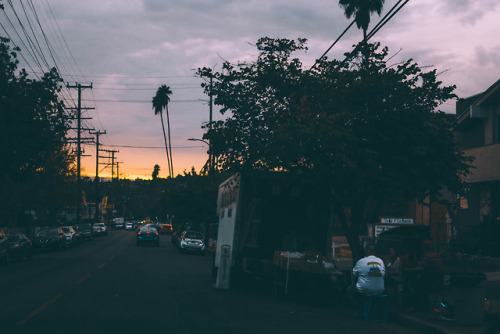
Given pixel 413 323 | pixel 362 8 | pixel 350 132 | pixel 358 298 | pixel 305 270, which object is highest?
pixel 362 8

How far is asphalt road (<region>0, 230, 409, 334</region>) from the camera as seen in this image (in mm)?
10413


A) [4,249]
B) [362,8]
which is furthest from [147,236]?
[362,8]

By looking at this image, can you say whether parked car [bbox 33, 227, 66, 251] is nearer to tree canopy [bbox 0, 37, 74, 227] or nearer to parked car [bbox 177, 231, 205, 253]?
parked car [bbox 177, 231, 205, 253]

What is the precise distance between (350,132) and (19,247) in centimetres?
2076

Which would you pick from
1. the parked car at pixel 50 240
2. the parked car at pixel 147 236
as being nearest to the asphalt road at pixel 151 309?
the parked car at pixel 50 240

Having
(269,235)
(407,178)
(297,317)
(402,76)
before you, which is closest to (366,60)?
(402,76)

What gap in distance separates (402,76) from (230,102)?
16.0ft

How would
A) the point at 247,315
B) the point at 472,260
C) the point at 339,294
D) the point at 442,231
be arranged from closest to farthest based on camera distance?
the point at 247,315, the point at 339,294, the point at 472,260, the point at 442,231

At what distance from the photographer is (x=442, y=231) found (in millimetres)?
32562

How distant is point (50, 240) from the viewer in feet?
130

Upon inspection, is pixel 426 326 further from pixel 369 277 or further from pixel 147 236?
pixel 147 236

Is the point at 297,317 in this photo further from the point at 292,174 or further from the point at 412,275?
the point at 292,174

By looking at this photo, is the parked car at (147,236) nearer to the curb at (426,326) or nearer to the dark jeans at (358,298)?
the dark jeans at (358,298)

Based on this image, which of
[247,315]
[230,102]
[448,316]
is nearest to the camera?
[448,316]
